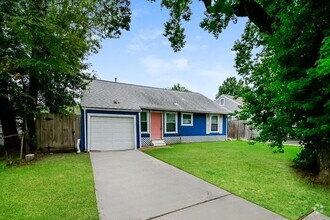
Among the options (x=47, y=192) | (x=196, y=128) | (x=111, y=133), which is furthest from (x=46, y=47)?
(x=196, y=128)

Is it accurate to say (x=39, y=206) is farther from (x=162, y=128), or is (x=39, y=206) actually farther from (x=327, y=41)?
(x=162, y=128)

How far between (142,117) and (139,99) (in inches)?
55.5

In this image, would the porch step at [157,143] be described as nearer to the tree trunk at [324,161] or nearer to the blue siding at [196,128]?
the blue siding at [196,128]

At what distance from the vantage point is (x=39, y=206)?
4.02m

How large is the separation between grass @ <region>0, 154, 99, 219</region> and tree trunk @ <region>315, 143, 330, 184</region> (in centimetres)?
637

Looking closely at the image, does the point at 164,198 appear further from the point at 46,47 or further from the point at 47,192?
the point at 46,47

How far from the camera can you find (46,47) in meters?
8.92

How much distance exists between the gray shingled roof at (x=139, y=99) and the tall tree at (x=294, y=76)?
7.84 meters

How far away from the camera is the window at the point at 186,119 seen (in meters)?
16.1

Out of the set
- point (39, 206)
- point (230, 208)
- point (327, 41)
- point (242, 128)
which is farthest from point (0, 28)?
point (242, 128)

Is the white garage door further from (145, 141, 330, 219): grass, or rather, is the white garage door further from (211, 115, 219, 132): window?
(211, 115, 219, 132): window

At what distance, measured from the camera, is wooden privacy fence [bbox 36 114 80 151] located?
10289 millimetres

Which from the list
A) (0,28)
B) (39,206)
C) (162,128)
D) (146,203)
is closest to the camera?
(39,206)

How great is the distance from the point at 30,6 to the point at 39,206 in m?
8.29
